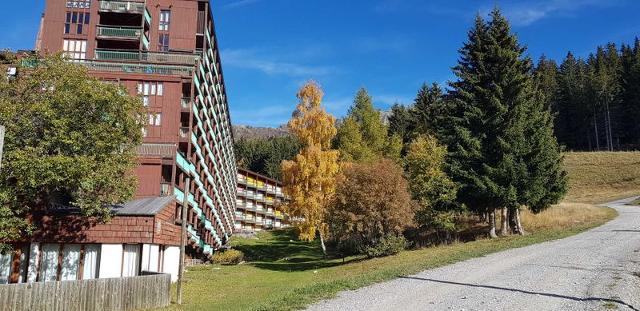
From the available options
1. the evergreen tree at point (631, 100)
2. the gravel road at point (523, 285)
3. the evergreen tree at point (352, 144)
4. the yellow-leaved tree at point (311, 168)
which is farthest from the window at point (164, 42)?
the evergreen tree at point (631, 100)

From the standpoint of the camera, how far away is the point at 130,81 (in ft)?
136

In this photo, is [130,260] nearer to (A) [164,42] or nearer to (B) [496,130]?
(B) [496,130]

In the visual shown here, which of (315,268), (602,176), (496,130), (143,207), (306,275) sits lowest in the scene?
(306,275)

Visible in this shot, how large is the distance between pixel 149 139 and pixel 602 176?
225ft

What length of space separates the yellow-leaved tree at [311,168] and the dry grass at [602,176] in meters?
39.3

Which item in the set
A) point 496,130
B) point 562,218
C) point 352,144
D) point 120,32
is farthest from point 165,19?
point 562,218

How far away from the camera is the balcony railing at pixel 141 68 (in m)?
41.1

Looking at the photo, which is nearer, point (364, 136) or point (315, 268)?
point (315, 268)

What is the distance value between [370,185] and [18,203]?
842 inches

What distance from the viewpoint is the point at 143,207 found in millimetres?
28062

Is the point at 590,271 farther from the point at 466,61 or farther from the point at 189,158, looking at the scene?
the point at 189,158

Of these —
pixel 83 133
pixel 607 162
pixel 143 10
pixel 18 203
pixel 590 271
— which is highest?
pixel 143 10

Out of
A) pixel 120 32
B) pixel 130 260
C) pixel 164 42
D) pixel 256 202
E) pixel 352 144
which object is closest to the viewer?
pixel 130 260

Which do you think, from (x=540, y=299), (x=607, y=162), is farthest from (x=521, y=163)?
(x=607, y=162)
